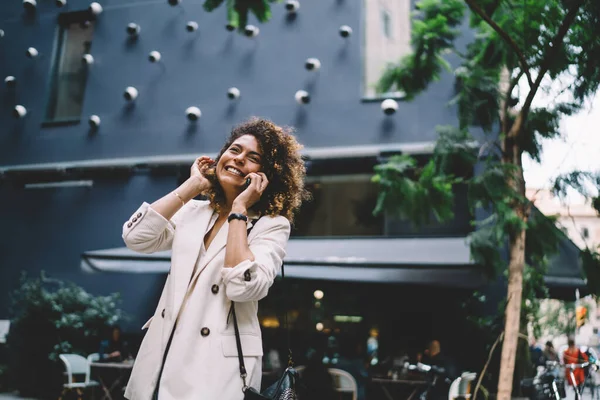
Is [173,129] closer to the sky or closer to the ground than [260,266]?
closer to the sky

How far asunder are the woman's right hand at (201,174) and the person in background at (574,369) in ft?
27.1

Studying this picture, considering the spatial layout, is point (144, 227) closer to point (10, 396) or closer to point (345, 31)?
point (345, 31)

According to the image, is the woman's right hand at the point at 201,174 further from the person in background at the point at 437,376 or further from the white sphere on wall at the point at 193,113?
the white sphere on wall at the point at 193,113

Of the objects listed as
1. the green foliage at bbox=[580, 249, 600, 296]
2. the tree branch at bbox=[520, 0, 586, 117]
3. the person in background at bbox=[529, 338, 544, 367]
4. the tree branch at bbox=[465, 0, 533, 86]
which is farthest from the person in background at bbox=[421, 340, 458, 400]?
the tree branch at bbox=[465, 0, 533, 86]

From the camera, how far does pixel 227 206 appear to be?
2.13 m

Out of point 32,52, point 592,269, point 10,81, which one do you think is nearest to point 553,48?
point 592,269

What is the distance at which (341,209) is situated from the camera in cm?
969

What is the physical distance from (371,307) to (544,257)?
12.3 ft

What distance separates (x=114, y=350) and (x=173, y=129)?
4.39 m

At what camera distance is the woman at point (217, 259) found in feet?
5.63

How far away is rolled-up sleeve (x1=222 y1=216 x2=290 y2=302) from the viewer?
171 cm

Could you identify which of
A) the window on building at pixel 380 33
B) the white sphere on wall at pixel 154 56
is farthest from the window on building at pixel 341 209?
the white sphere on wall at pixel 154 56

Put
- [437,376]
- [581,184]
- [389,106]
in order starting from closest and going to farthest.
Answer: [581,184]
[437,376]
[389,106]

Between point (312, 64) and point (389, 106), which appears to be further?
point (312, 64)
